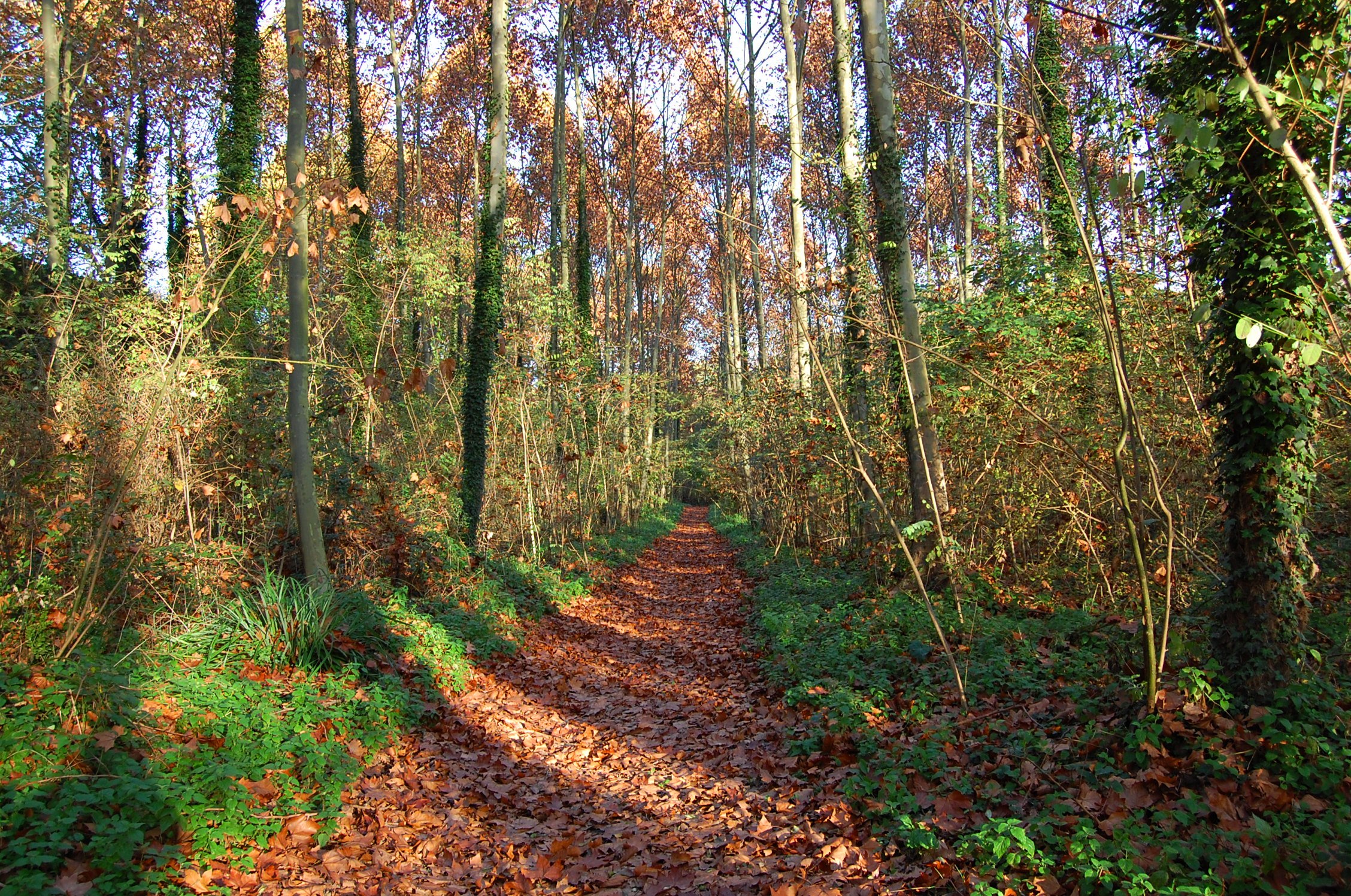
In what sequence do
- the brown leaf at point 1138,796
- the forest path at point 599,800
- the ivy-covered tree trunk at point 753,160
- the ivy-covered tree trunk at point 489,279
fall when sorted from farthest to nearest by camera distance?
the ivy-covered tree trunk at point 753,160 < the ivy-covered tree trunk at point 489,279 < the forest path at point 599,800 < the brown leaf at point 1138,796

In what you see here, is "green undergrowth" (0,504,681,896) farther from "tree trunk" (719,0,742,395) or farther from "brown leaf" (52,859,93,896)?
"tree trunk" (719,0,742,395)

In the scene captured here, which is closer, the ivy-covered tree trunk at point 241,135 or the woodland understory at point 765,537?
the woodland understory at point 765,537

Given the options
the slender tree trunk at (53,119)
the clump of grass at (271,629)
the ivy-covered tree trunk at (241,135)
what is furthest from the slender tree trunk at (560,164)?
the clump of grass at (271,629)

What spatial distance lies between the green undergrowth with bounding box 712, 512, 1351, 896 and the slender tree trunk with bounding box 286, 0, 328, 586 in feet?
14.9

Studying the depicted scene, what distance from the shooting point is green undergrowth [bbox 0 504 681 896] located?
3.08 m

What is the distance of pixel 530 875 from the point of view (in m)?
3.67

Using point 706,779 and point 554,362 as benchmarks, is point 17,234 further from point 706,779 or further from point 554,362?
point 706,779

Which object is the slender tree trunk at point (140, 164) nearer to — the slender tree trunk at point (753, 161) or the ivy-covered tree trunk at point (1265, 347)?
the slender tree trunk at point (753, 161)

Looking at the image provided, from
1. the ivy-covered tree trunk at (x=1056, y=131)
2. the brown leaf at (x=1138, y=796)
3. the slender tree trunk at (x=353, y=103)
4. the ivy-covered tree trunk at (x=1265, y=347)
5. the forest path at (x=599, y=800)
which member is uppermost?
the slender tree trunk at (x=353, y=103)

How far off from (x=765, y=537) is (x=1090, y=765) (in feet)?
37.2

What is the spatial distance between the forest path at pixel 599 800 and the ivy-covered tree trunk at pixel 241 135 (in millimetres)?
7666

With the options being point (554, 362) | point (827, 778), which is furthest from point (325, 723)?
point (554, 362)

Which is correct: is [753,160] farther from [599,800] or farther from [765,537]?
[599,800]

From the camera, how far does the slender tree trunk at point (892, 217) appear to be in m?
7.55
